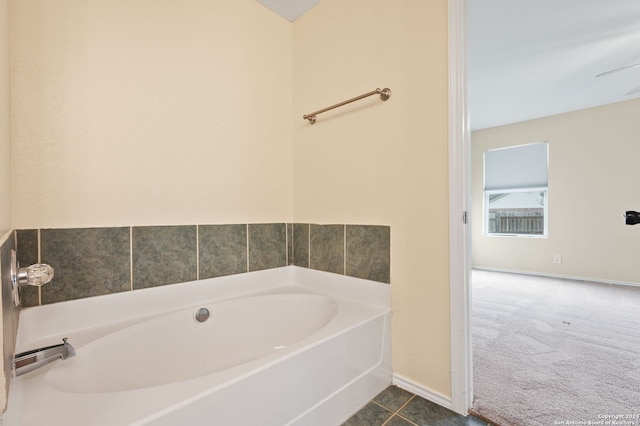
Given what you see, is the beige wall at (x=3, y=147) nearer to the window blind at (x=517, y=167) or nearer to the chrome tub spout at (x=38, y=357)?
the chrome tub spout at (x=38, y=357)

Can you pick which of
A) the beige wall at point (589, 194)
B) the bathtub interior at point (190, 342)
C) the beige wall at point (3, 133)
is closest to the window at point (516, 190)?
the beige wall at point (589, 194)

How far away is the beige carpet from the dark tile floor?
142 millimetres

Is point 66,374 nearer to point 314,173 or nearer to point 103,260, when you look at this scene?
point 103,260

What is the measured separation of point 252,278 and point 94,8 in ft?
5.10

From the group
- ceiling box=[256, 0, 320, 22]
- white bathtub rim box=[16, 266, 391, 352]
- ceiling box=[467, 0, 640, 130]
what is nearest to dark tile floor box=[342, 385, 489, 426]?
white bathtub rim box=[16, 266, 391, 352]

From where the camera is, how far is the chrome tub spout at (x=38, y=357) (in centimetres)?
83

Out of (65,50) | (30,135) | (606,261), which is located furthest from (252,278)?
(606,261)

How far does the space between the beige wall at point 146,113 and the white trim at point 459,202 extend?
1.14 metres

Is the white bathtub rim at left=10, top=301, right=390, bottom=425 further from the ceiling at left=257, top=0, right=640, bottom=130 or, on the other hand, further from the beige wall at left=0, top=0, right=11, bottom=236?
the ceiling at left=257, top=0, right=640, bottom=130

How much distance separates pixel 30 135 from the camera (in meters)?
1.15

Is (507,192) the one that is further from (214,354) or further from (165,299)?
(165,299)

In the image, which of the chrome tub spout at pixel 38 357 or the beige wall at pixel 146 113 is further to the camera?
the beige wall at pixel 146 113

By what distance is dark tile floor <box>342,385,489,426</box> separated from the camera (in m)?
1.23

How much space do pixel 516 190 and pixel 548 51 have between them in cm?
245
